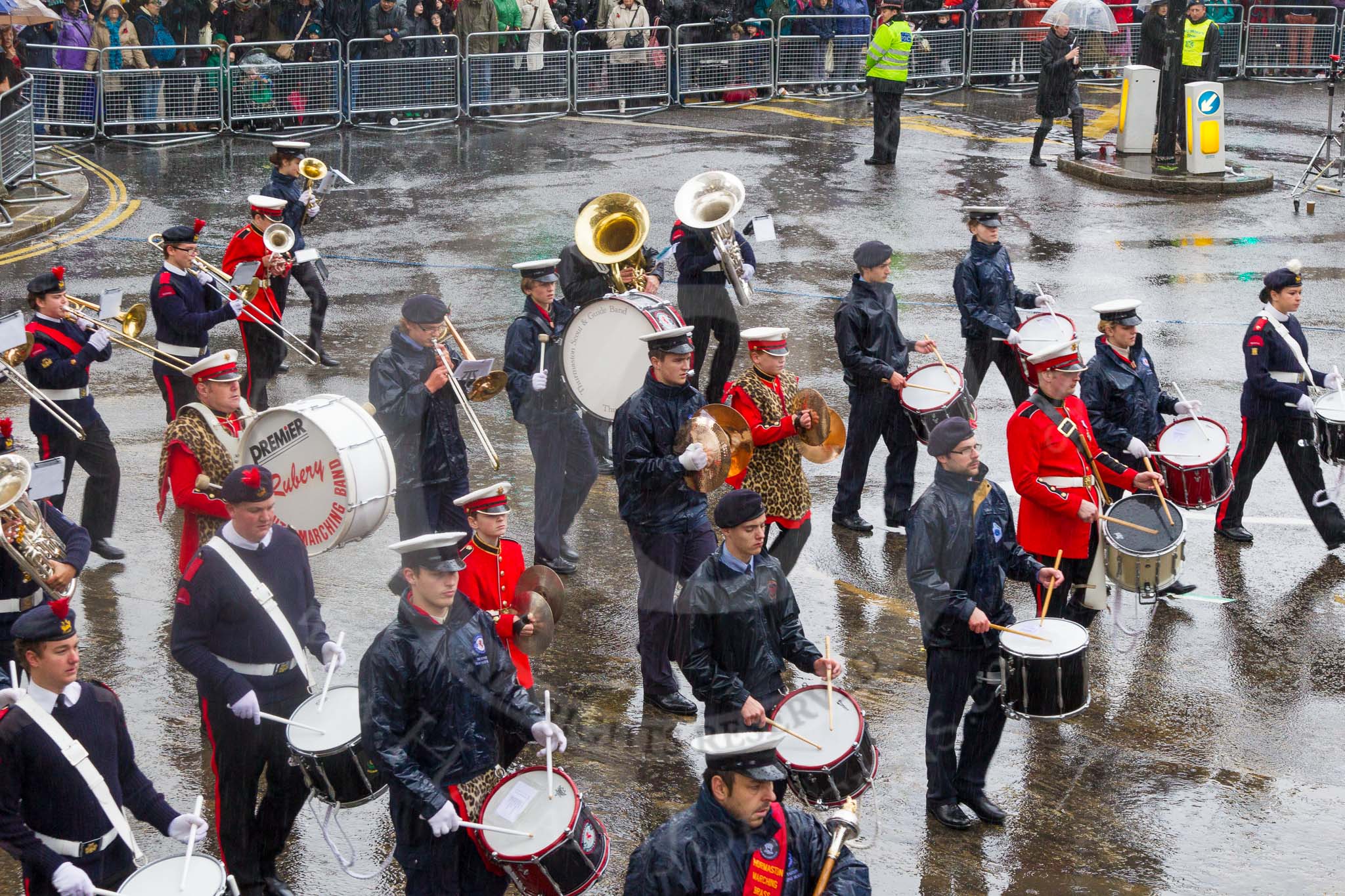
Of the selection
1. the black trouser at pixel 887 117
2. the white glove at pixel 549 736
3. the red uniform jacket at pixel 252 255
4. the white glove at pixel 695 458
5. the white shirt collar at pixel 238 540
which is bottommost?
the white glove at pixel 549 736

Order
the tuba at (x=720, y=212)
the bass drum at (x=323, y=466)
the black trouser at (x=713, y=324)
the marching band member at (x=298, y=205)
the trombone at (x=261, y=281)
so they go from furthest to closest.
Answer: the marching band member at (x=298, y=205) → the black trouser at (x=713, y=324) → the tuba at (x=720, y=212) → the trombone at (x=261, y=281) → the bass drum at (x=323, y=466)

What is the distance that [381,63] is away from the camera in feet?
75.6

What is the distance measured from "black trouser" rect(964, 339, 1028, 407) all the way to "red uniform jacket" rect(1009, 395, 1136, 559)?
2974mm

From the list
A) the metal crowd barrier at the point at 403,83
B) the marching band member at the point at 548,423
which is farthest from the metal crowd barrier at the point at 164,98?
the marching band member at the point at 548,423

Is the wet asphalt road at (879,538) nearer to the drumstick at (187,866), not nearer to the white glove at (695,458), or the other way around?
the white glove at (695,458)

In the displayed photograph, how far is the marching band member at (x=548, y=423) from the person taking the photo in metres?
10.0

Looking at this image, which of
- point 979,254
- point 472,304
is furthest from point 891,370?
point 472,304

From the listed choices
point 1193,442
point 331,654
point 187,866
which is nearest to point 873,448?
point 1193,442

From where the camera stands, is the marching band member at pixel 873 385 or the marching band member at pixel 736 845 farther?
the marching band member at pixel 873 385

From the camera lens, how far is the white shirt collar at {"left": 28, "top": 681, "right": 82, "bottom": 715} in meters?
5.90

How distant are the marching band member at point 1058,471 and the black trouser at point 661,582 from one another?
171cm

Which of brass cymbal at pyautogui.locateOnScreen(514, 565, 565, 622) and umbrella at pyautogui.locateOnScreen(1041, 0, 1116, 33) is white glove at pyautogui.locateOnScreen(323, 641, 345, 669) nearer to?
brass cymbal at pyautogui.locateOnScreen(514, 565, 565, 622)

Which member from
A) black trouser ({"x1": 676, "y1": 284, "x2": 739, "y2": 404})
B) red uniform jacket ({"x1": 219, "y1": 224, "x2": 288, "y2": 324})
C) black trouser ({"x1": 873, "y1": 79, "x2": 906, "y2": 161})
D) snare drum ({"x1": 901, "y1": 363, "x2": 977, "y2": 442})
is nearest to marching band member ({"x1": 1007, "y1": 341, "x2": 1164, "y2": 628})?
snare drum ({"x1": 901, "y1": 363, "x2": 977, "y2": 442})

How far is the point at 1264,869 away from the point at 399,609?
13.0ft
